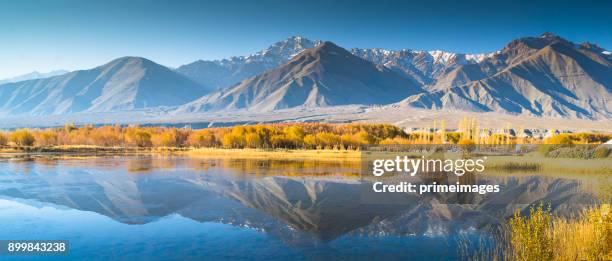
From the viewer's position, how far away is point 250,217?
19422 mm

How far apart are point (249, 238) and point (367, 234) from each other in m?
3.65

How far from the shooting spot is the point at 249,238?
1614 centimetres

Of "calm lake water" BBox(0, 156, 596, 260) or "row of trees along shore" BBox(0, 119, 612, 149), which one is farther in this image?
"row of trees along shore" BBox(0, 119, 612, 149)

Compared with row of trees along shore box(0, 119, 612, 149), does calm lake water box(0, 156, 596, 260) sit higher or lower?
lower

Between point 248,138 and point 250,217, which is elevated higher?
point 248,138

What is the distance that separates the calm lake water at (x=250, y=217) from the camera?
14.9 meters

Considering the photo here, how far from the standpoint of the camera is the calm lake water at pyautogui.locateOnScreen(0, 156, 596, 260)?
48.9 ft

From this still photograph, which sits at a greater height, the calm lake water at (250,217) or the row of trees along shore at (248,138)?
the row of trees along shore at (248,138)

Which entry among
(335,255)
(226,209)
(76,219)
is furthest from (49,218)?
(335,255)

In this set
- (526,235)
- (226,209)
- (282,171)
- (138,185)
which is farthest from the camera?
(282,171)

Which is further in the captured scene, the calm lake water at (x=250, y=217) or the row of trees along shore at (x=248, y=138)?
the row of trees along shore at (x=248, y=138)

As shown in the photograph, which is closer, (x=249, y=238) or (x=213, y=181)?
(x=249, y=238)

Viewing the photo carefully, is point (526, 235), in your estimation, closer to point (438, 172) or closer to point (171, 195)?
point (438, 172)

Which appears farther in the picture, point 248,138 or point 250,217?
point 248,138
